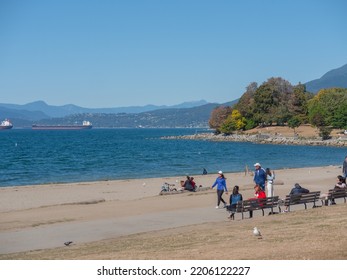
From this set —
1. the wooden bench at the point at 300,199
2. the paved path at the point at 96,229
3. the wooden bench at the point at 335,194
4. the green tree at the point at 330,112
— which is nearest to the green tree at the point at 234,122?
the green tree at the point at 330,112

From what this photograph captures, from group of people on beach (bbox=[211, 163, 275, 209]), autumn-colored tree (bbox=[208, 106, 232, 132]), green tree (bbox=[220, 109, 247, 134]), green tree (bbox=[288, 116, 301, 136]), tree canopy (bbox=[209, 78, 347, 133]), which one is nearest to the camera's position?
group of people on beach (bbox=[211, 163, 275, 209])

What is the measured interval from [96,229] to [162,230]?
2.10 m

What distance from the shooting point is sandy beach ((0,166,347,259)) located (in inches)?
394

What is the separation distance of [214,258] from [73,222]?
8456mm

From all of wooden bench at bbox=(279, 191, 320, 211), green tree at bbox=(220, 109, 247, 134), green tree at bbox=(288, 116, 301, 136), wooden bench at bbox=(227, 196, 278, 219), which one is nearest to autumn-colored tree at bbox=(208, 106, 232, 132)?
green tree at bbox=(220, 109, 247, 134)

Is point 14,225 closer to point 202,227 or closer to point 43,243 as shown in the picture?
point 43,243

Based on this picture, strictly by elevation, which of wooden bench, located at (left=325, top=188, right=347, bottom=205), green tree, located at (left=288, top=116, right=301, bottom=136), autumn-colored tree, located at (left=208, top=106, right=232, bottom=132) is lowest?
wooden bench, located at (left=325, top=188, right=347, bottom=205)

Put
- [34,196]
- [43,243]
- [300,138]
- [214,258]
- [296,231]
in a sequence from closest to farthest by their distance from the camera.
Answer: [214,258]
[296,231]
[43,243]
[34,196]
[300,138]

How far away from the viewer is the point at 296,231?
38.0ft

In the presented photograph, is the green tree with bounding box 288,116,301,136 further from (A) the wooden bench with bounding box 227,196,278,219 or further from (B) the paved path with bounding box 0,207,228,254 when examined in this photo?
(A) the wooden bench with bounding box 227,196,278,219

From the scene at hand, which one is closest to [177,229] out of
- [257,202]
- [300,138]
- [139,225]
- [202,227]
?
[202,227]

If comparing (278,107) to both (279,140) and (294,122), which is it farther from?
(279,140)

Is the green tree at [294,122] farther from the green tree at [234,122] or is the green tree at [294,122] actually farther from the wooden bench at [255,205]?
the wooden bench at [255,205]

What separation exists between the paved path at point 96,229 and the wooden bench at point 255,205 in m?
0.97
